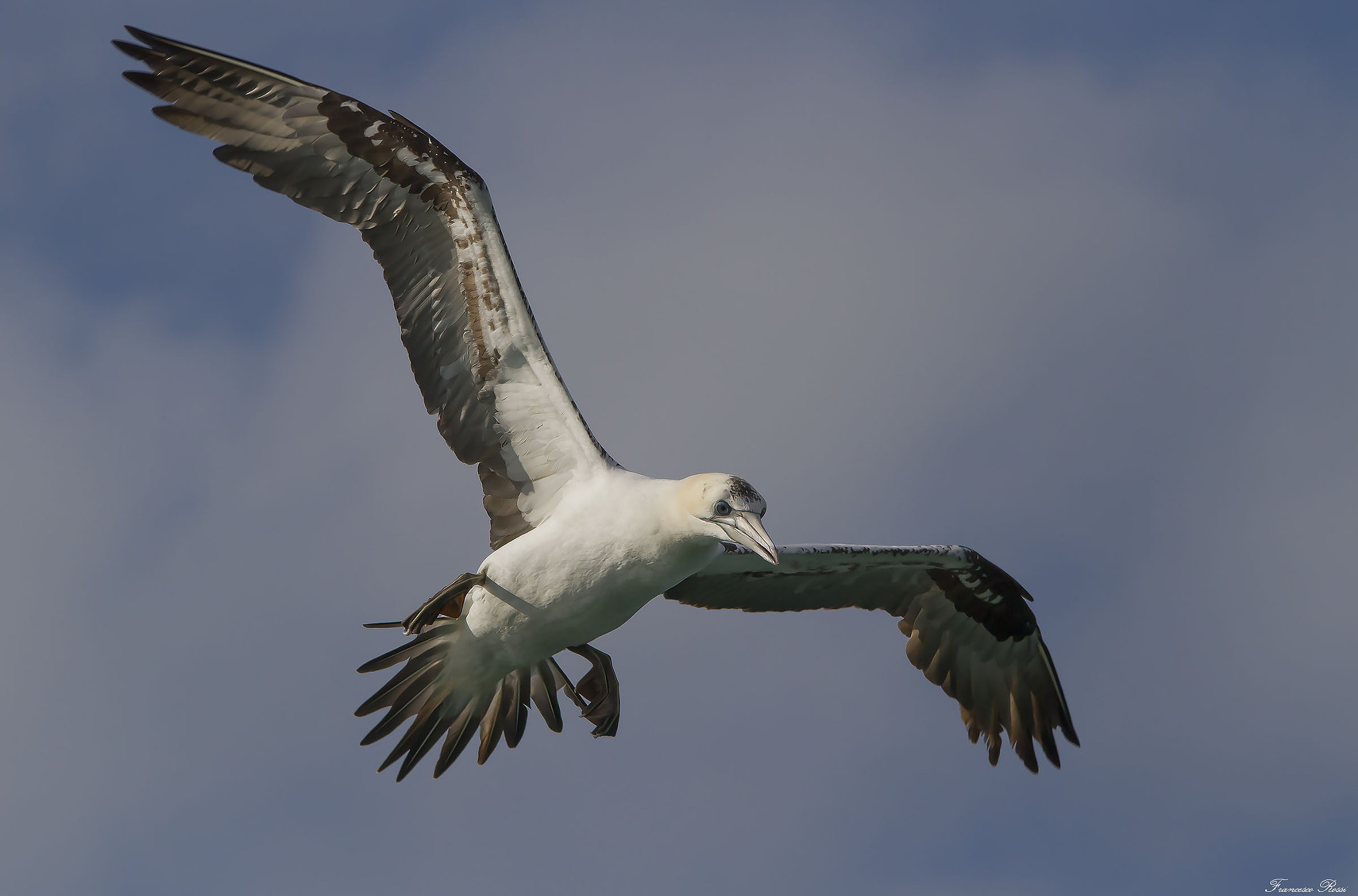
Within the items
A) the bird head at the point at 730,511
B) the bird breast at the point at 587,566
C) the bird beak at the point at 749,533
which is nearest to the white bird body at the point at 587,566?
the bird breast at the point at 587,566

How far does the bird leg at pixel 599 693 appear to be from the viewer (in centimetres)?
1497

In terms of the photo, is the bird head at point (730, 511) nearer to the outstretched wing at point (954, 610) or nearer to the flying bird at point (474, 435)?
the flying bird at point (474, 435)

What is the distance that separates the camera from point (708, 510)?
→ 494 inches

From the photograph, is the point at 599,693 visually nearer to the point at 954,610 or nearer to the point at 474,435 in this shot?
the point at 474,435

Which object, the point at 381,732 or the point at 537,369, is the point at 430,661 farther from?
the point at 537,369

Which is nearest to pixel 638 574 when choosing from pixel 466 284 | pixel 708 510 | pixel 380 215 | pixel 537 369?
pixel 708 510

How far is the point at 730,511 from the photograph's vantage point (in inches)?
492

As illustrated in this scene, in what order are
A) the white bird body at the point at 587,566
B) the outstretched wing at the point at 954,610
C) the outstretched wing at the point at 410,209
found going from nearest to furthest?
the white bird body at the point at 587,566, the outstretched wing at the point at 410,209, the outstretched wing at the point at 954,610

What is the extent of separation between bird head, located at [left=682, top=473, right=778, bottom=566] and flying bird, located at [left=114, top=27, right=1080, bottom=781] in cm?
6

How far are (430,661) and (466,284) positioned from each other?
3323 millimetres

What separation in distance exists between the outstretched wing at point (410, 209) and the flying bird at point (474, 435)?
0.01 m

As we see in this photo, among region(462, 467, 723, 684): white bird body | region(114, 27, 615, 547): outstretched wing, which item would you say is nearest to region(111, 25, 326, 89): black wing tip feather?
region(114, 27, 615, 547): outstretched wing

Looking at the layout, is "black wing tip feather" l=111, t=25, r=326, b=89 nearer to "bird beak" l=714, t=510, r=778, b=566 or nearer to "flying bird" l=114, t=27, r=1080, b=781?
"flying bird" l=114, t=27, r=1080, b=781

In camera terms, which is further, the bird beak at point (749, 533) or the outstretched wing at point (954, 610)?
the outstretched wing at point (954, 610)
